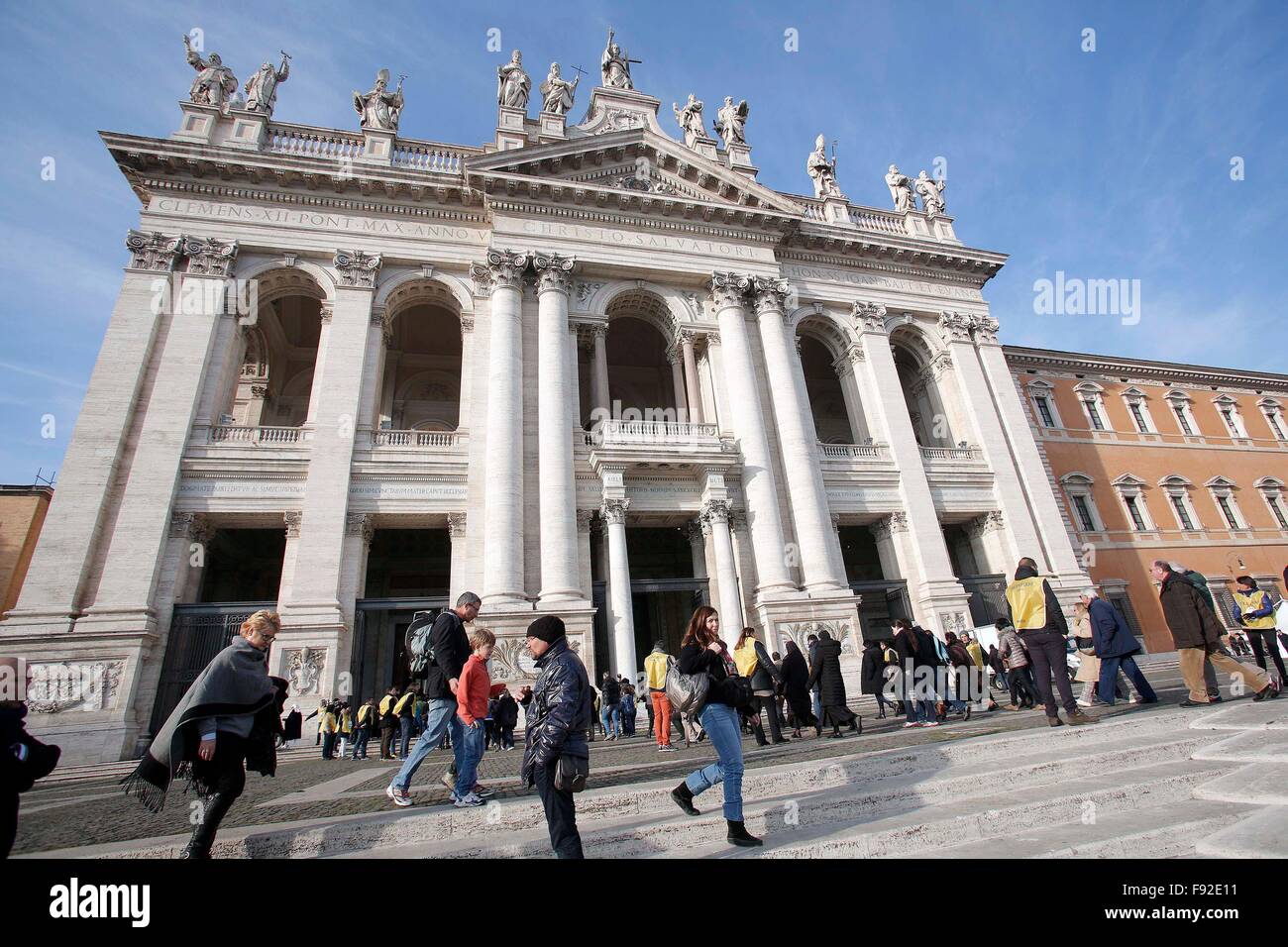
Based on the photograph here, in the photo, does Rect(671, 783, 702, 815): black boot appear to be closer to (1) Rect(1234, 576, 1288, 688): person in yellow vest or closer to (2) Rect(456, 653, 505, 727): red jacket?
(2) Rect(456, 653, 505, 727): red jacket

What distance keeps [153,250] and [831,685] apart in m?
19.5

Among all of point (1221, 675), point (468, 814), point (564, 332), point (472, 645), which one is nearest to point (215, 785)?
point (468, 814)

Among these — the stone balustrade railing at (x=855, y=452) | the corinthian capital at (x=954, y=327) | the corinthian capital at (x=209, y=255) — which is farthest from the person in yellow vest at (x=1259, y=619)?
the corinthian capital at (x=209, y=255)

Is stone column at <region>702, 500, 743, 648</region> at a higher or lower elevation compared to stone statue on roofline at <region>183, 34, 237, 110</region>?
lower

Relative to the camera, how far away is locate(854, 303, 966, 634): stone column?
17.6 meters

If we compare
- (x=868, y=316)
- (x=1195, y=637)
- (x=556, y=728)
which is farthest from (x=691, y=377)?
(x=556, y=728)

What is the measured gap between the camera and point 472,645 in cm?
555

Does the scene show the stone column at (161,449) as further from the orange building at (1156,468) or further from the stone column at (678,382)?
the orange building at (1156,468)

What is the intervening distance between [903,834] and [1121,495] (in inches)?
1148

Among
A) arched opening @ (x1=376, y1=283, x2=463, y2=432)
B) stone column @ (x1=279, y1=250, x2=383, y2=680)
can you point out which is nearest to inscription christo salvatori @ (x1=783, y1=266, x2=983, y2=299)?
arched opening @ (x1=376, y1=283, x2=463, y2=432)

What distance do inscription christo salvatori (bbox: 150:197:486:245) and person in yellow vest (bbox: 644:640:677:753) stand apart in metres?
14.3

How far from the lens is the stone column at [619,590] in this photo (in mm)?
14648

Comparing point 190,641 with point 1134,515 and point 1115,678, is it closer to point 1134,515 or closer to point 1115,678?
point 1115,678

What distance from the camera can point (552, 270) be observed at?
1812cm
